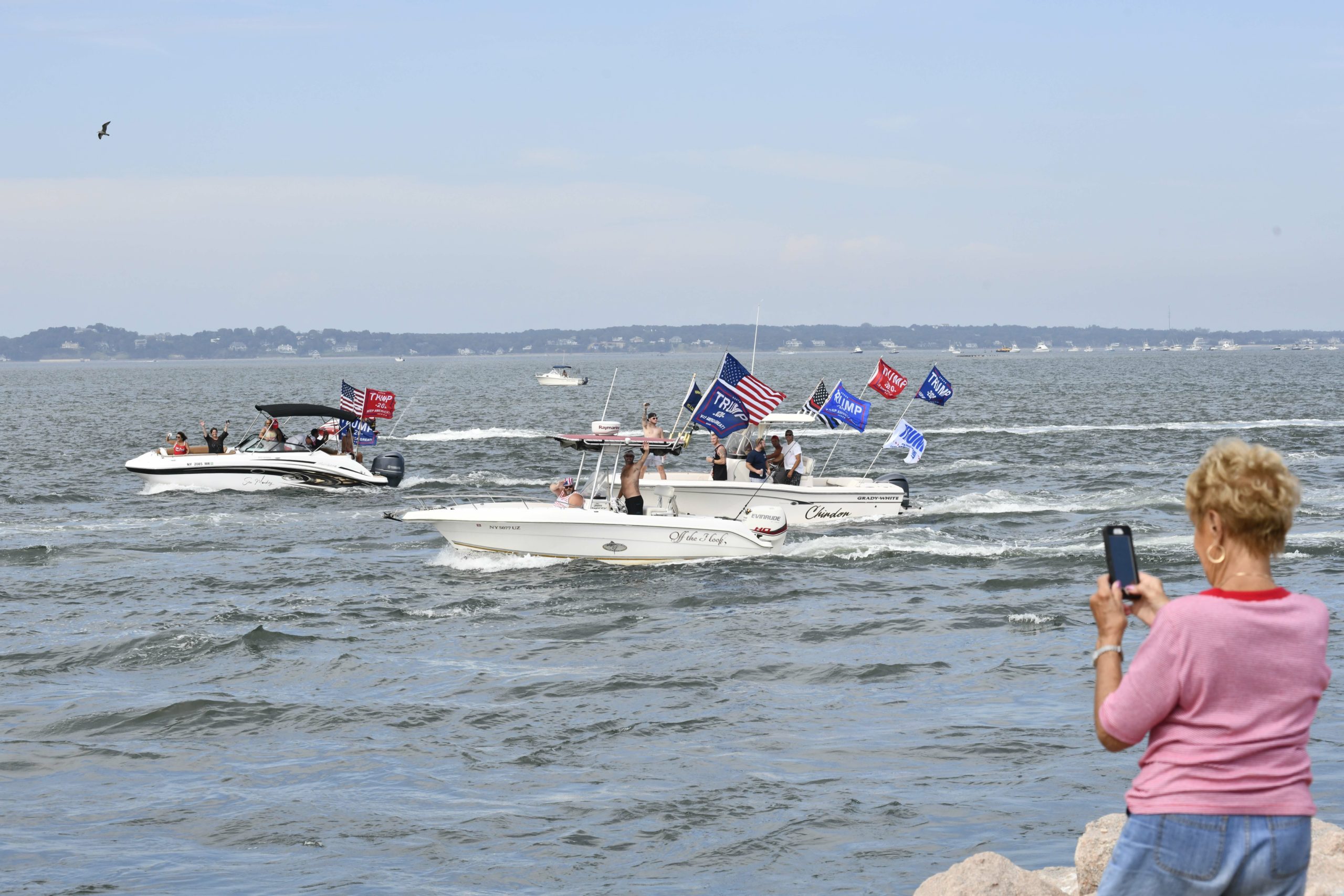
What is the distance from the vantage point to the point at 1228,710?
389cm

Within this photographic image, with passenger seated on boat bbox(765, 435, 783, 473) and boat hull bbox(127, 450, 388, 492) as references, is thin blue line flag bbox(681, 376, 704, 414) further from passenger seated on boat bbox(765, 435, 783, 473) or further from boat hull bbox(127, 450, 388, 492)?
boat hull bbox(127, 450, 388, 492)

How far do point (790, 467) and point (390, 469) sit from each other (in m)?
13.1

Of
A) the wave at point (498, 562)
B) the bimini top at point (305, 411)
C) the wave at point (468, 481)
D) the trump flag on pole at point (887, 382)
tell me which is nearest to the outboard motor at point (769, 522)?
the wave at point (498, 562)

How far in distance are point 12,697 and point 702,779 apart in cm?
821

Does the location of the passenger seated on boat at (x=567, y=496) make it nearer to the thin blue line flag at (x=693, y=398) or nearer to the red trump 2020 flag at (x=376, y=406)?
the thin blue line flag at (x=693, y=398)

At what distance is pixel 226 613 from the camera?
19.5 metres

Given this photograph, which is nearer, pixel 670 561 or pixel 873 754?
pixel 873 754

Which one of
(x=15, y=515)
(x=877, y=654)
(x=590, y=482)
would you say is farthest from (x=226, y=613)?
(x=15, y=515)

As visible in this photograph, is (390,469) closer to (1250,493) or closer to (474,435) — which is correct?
(474,435)

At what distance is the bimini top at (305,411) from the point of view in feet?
116

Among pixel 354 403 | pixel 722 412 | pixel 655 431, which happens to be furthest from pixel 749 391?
pixel 354 403

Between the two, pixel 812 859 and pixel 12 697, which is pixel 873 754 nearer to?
pixel 812 859

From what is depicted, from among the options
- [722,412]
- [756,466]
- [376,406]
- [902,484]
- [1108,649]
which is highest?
[722,412]

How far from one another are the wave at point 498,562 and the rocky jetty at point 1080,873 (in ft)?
51.3
